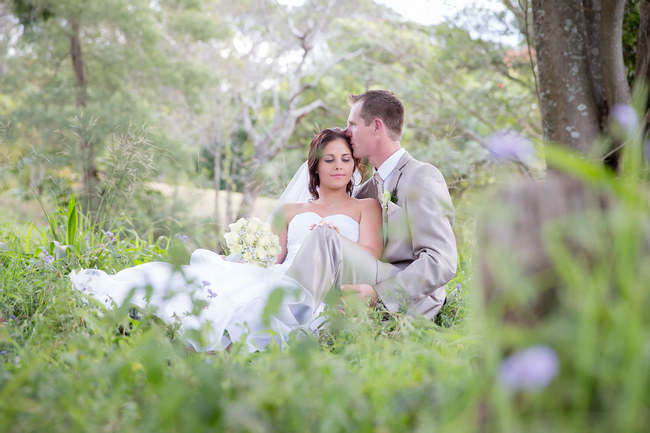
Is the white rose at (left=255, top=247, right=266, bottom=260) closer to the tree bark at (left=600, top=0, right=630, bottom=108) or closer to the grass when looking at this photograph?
the grass

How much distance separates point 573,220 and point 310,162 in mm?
3344

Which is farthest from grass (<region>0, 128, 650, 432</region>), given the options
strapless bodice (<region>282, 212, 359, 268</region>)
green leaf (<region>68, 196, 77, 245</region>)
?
green leaf (<region>68, 196, 77, 245</region>)

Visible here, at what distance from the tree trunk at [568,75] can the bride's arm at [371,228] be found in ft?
4.79

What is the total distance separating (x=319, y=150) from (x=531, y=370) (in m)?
3.38

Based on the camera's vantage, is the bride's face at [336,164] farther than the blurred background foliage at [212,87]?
No

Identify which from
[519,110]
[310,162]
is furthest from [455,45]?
[310,162]

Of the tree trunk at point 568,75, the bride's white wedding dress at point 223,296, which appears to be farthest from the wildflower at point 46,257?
the tree trunk at point 568,75

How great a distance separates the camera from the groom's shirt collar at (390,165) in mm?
4039

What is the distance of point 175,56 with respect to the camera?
13859mm

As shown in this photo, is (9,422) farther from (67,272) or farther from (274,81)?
(274,81)

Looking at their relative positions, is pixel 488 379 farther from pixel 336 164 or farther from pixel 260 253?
pixel 336 164

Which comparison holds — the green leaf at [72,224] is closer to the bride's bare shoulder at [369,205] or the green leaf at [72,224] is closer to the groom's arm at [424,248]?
the bride's bare shoulder at [369,205]

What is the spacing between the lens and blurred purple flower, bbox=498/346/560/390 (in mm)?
998

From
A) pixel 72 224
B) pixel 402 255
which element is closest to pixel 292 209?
pixel 402 255
